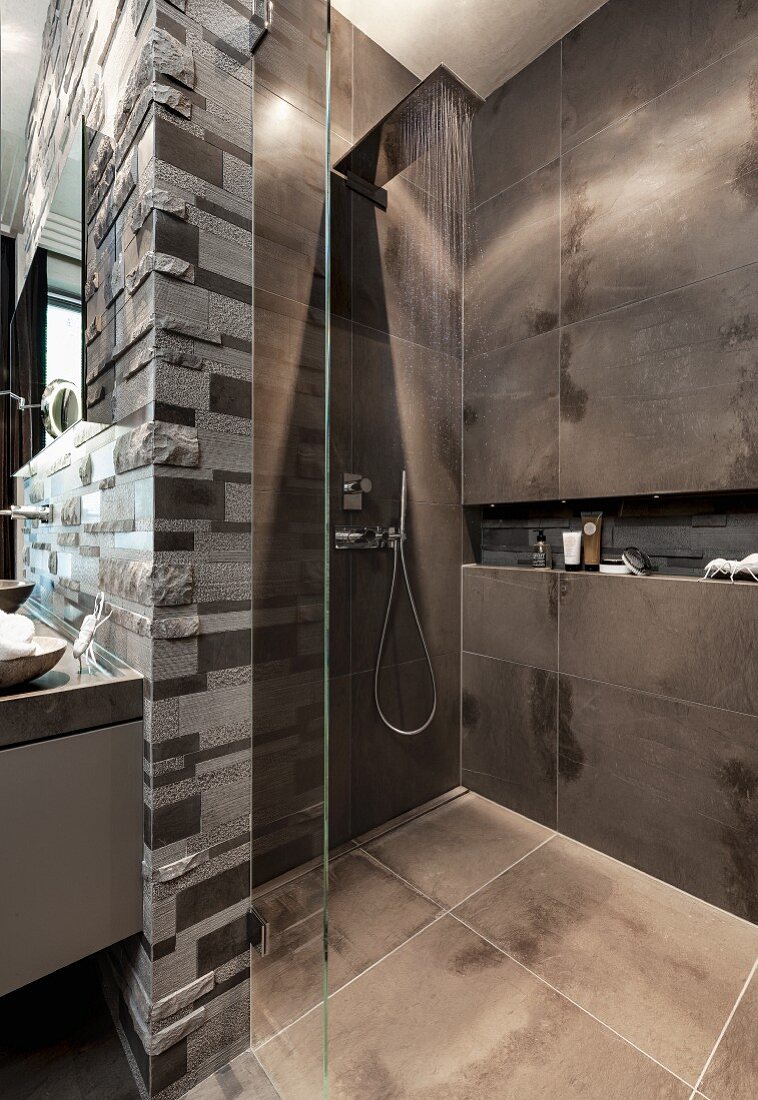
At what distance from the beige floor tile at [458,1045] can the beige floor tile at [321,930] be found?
4cm

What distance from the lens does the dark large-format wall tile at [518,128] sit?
A: 2.03 metres

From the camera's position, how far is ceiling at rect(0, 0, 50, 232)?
1938 millimetres

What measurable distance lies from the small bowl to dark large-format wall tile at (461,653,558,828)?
1.67 meters

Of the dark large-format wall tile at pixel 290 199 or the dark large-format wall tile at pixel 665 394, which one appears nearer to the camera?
the dark large-format wall tile at pixel 290 199

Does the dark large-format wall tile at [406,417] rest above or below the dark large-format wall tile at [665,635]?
above

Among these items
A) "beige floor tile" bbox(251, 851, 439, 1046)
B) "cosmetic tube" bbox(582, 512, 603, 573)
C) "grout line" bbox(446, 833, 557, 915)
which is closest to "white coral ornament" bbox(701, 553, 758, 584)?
"cosmetic tube" bbox(582, 512, 603, 573)

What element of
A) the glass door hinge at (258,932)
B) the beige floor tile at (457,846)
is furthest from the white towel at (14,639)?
the beige floor tile at (457,846)

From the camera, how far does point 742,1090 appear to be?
3.66ft

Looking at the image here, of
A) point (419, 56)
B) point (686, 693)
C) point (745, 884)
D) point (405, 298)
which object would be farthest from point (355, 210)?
point (745, 884)

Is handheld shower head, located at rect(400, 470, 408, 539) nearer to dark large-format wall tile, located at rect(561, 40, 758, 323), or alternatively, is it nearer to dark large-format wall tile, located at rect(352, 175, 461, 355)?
dark large-format wall tile, located at rect(352, 175, 461, 355)

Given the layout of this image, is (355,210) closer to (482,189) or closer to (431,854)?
(482,189)

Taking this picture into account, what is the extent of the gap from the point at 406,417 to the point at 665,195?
43.0 inches

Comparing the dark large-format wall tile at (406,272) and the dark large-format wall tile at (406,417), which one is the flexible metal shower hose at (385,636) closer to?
the dark large-format wall tile at (406,417)

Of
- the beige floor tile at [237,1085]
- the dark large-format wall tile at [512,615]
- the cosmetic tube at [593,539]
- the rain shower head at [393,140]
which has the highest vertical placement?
the rain shower head at [393,140]
